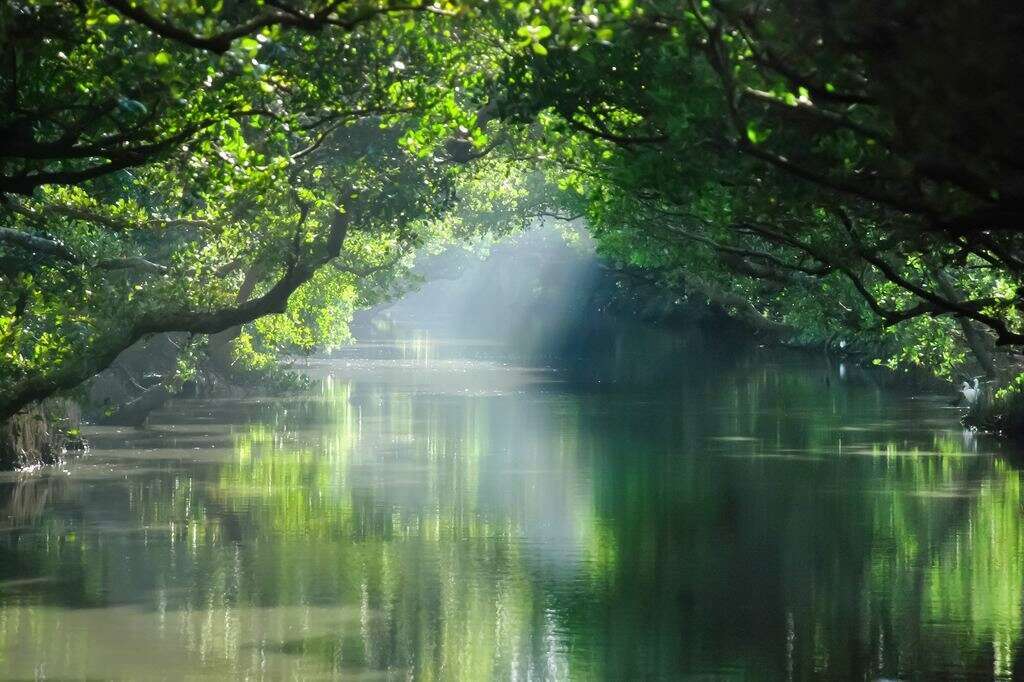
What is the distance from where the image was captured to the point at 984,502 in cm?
2845

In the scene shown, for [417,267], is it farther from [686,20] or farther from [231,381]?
[686,20]

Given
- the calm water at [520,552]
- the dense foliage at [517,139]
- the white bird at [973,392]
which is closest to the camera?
the dense foliage at [517,139]

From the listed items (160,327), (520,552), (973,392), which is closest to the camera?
(520,552)

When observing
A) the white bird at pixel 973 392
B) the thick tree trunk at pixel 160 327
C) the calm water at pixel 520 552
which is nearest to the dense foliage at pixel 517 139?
the thick tree trunk at pixel 160 327

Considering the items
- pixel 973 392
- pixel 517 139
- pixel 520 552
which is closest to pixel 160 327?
pixel 517 139

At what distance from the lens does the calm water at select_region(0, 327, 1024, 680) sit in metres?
17.0

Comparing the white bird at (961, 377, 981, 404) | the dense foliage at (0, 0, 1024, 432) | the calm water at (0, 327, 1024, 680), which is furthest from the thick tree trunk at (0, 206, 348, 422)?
the white bird at (961, 377, 981, 404)

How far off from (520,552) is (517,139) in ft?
61.8

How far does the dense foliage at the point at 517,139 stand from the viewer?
1316 cm

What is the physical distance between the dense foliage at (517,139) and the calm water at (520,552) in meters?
3.33

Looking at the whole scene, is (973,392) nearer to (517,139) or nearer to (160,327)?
(517,139)

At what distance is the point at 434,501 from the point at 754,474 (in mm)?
7159

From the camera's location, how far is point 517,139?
4031cm

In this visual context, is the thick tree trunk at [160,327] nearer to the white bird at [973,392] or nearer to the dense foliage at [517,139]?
the dense foliage at [517,139]
